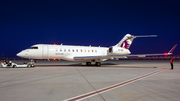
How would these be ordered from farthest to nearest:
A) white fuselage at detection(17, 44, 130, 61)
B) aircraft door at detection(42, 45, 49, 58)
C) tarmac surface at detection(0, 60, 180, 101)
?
aircraft door at detection(42, 45, 49, 58), white fuselage at detection(17, 44, 130, 61), tarmac surface at detection(0, 60, 180, 101)

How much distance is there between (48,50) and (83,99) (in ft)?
54.0

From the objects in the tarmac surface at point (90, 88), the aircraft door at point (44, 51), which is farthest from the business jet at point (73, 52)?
the tarmac surface at point (90, 88)

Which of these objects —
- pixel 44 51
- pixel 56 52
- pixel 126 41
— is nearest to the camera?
pixel 44 51

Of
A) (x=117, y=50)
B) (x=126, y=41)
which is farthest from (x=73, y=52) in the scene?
(x=126, y=41)

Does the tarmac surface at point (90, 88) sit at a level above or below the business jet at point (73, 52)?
below

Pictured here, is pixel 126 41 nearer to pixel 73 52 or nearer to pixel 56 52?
pixel 73 52

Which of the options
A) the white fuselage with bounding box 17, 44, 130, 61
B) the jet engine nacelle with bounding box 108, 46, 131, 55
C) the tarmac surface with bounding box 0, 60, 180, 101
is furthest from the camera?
the jet engine nacelle with bounding box 108, 46, 131, 55

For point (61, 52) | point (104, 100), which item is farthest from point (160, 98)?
point (61, 52)

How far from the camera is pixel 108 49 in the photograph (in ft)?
82.6

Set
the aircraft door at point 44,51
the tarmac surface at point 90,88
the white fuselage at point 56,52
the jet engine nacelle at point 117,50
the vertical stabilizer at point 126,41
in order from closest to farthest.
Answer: the tarmac surface at point 90,88
the white fuselage at point 56,52
the aircraft door at point 44,51
the jet engine nacelle at point 117,50
the vertical stabilizer at point 126,41

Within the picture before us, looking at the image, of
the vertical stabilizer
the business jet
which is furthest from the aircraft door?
the vertical stabilizer

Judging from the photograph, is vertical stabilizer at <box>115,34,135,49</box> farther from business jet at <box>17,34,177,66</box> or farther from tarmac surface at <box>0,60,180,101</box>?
tarmac surface at <box>0,60,180,101</box>

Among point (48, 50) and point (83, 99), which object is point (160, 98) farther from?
point (48, 50)

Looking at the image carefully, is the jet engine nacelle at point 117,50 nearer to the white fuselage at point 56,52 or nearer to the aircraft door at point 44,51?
the white fuselage at point 56,52
